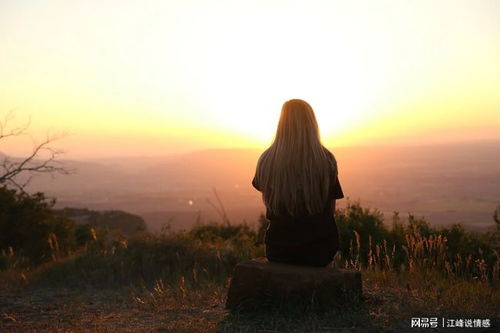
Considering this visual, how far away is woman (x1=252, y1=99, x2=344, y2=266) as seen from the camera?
187 inches

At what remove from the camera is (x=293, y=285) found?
4648 millimetres

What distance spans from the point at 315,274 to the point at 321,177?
977mm

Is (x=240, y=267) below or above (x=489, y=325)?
above

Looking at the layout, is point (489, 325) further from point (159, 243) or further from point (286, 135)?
point (159, 243)

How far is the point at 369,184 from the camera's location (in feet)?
215

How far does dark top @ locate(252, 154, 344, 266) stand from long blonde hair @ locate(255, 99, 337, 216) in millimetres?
96

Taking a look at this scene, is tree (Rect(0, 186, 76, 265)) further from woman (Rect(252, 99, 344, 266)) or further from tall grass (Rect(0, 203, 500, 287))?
woman (Rect(252, 99, 344, 266))

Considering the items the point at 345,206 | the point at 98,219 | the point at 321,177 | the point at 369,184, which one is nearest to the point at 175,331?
the point at 321,177

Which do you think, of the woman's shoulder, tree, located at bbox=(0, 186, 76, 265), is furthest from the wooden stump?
tree, located at bbox=(0, 186, 76, 265)

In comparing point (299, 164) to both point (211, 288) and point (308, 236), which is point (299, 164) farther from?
point (211, 288)

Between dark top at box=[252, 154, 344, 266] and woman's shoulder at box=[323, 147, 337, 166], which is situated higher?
woman's shoulder at box=[323, 147, 337, 166]

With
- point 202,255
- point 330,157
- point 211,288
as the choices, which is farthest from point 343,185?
point 330,157

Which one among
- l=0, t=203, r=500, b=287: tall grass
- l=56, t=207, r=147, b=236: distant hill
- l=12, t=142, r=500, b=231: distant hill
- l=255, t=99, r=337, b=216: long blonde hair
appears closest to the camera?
l=255, t=99, r=337, b=216: long blonde hair

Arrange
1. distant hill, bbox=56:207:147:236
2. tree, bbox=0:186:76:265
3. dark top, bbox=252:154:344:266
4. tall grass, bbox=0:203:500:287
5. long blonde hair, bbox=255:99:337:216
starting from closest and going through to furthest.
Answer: long blonde hair, bbox=255:99:337:216, dark top, bbox=252:154:344:266, tall grass, bbox=0:203:500:287, tree, bbox=0:186:76:265, distant hill, bbox=56:207:147:236
